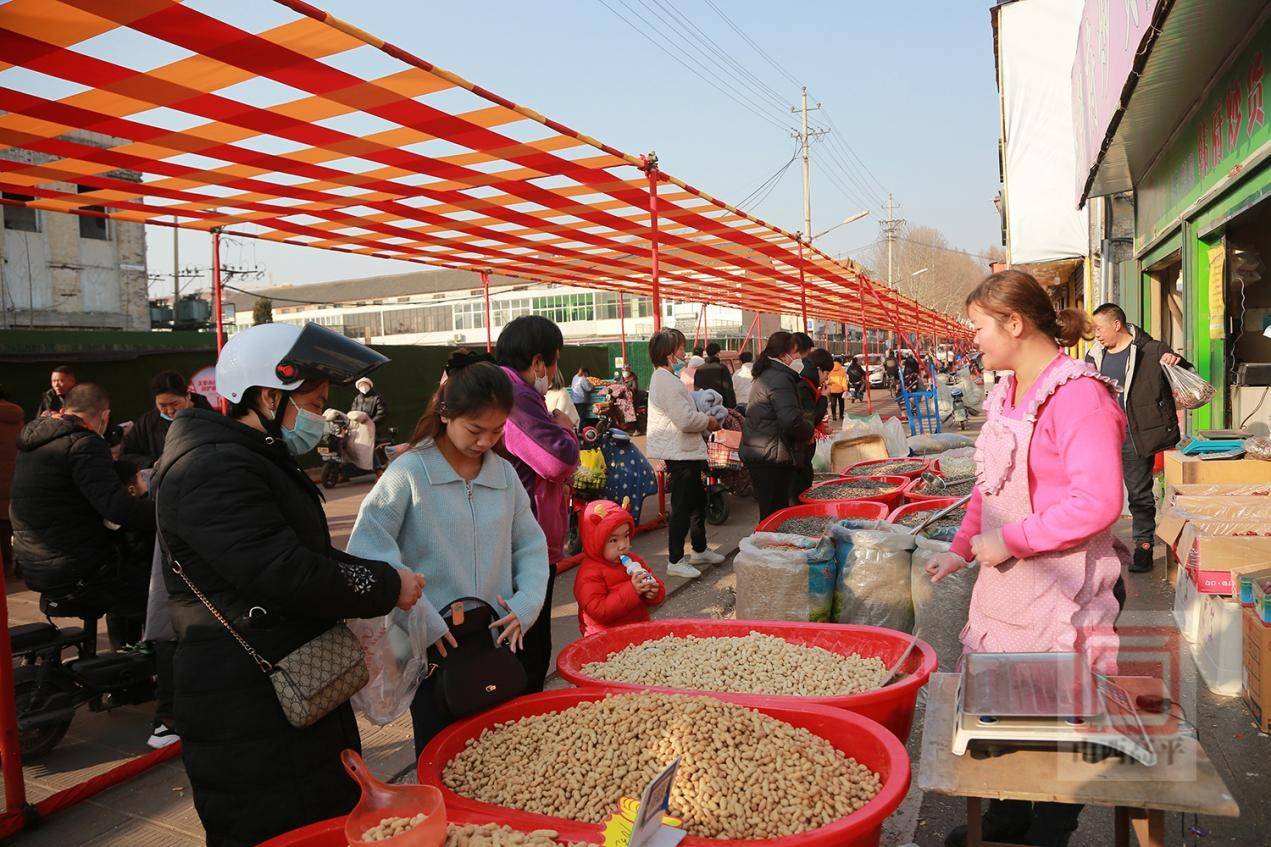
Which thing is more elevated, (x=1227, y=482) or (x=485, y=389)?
(x=485, y=389)

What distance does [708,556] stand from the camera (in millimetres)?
6531

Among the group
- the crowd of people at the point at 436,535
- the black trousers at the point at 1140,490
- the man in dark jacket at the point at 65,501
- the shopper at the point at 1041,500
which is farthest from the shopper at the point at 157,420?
the black trousers at the point at 1140,490

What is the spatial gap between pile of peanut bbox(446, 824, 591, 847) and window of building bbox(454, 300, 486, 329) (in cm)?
5591

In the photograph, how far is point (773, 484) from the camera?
19.3 ft

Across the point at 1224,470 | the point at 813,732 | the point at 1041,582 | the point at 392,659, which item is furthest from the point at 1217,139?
the point at 392,659

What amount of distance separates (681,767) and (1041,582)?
3.50ft

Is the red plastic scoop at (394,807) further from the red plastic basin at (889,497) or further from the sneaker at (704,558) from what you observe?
the sneaker at (704,558)

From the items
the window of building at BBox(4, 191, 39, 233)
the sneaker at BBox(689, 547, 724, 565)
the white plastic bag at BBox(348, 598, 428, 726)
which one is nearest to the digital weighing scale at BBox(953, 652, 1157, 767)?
the white plastic bag at BBox(348, 598, 428, 726)

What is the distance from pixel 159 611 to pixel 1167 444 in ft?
18.6

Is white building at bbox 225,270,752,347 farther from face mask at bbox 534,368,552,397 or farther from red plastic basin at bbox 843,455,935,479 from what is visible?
face mask at bbox 534,368,552,397

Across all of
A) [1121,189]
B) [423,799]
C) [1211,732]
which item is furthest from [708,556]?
[1121,189]

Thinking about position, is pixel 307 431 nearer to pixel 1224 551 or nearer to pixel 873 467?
pixel 1224 551

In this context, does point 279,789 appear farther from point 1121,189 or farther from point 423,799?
point 1121,189

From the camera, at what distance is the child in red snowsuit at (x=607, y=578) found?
11.4ft
